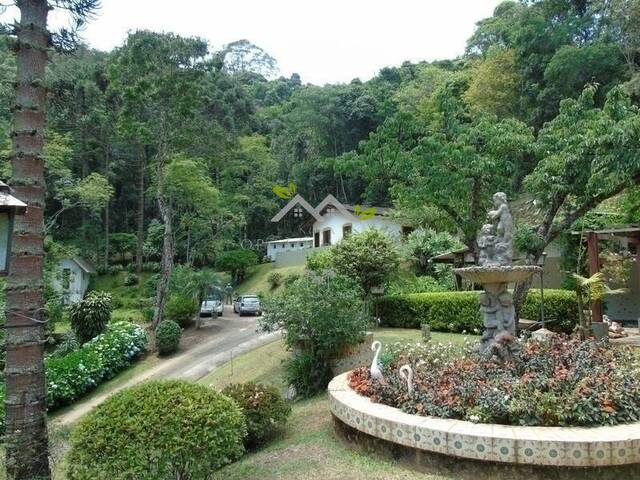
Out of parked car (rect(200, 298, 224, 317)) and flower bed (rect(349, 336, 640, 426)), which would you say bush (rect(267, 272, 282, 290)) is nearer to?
parked car (rect(200, 298, 224, 317))

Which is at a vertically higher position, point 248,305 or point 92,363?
point 248,305

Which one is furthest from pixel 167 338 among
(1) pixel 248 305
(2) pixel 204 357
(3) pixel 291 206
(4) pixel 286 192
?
(4) pixel 286 192

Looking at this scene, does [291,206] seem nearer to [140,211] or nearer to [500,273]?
[140,211]

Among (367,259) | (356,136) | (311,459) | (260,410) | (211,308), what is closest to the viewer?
(311,459)

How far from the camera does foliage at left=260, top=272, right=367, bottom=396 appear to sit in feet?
33.7

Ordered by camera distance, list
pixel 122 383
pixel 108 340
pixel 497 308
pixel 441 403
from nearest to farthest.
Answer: pixel 441 403 < pixel 497 308 < pixel 122 383 < pixel 108 340

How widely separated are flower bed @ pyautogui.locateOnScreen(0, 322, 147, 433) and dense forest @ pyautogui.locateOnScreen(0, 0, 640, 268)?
4809 millimetres

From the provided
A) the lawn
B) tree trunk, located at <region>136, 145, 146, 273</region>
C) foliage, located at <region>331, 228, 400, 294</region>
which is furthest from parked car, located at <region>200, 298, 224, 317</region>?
the lawn

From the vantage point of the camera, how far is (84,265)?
1302 inches

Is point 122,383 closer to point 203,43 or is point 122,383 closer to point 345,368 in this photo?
point 345,368

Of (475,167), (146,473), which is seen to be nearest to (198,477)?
(146,473)

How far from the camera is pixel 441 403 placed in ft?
20.2

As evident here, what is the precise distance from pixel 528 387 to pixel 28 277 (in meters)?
5.43

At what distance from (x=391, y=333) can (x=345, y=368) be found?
6.09 meters
